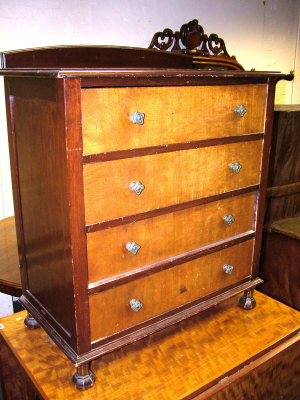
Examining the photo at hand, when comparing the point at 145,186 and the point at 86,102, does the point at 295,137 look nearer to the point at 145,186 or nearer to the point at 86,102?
the point at 145,186

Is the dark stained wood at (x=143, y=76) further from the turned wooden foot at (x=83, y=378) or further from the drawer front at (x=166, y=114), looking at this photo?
the turned wooden foot at (x=83, y=378)

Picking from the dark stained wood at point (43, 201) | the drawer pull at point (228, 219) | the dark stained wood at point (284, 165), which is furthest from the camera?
the dark stained wood at point (284, 165)

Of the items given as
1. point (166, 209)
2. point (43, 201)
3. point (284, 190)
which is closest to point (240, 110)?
point (166, 209)

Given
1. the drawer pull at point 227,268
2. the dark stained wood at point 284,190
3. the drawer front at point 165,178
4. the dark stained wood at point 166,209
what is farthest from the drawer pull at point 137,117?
the dark stained wood at point 284,190

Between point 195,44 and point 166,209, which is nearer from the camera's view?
point 166,209

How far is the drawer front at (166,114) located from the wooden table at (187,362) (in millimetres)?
781

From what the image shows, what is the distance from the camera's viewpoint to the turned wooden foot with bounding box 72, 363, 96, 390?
1261 mm

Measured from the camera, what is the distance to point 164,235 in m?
1.32

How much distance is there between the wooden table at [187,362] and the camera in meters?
1.29

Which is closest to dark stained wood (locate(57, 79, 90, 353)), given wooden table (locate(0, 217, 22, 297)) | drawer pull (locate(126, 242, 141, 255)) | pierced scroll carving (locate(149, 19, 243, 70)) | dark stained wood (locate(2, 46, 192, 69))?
drawer pull (locate(126, 242, 141, 255))

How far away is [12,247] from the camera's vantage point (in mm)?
1889

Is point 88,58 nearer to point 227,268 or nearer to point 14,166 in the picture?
point 14,166

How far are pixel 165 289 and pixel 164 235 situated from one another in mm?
204

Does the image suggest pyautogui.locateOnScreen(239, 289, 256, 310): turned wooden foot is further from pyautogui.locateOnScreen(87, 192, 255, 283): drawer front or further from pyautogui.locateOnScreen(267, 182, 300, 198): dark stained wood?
pyautogui.locateOnScreen(267, 182, 300, 198): dark stained wood
